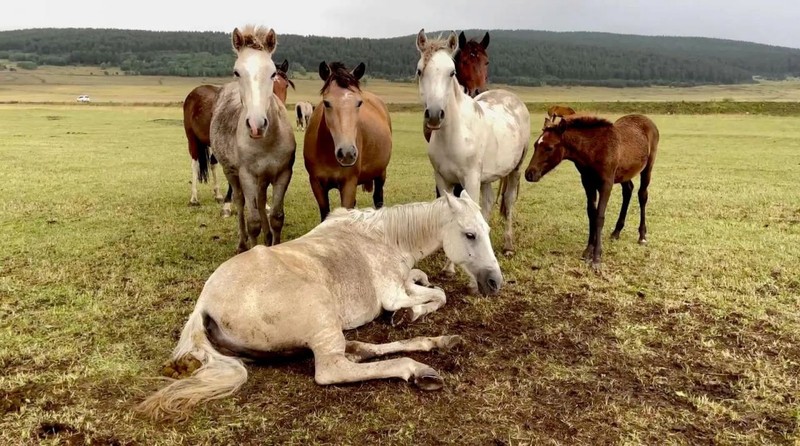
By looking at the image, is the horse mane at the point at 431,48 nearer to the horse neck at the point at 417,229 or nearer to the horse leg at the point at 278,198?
the horse neck at the point at 417,229

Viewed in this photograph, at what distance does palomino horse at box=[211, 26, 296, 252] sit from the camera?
5293 mm

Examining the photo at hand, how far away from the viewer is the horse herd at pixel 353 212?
3494mm

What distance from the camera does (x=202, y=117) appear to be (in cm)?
868

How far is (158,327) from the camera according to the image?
444cm

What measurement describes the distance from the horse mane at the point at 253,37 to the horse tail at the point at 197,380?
3.08 metres

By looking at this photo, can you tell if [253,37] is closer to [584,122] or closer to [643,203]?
[584,122]

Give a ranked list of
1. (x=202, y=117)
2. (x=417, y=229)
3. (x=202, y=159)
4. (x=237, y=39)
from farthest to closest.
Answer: (x=202, y=159), (x=202, y=117), (x=237, y=39), (x=417, y=229)

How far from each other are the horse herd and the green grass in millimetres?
203

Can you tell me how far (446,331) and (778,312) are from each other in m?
3.03

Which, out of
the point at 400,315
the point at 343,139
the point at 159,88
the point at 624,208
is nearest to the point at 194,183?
the point at 343,139

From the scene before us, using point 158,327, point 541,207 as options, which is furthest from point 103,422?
point 541,207

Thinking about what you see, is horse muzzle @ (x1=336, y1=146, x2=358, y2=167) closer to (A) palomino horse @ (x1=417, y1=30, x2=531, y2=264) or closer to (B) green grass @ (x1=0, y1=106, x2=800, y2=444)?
(A) palomino horse @ (x1=417, y1=30, x2=531, y2=264)

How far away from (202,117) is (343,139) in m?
4.38

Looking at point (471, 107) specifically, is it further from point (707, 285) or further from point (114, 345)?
point (114, 345)
